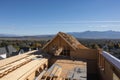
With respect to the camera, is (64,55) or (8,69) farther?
(64,55)

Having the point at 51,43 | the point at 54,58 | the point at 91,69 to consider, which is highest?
the point at 51,43

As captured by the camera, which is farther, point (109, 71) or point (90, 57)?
point (90, 57)

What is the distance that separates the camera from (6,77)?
22.4 feet

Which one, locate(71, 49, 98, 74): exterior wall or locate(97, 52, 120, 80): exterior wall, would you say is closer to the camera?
locate(97, 52, 120, 80): exterior wall

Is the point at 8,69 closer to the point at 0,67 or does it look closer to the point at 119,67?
the point at 0,67

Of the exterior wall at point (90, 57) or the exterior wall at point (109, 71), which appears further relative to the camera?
the exterior wall at point (90, 57)

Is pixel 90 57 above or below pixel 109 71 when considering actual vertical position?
below

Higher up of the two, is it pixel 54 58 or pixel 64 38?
pixel 64 38

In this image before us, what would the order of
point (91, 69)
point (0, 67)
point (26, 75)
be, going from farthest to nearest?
point (91, 69) → point (0, 67) → point (26, 75)

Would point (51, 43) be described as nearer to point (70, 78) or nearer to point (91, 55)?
point (91, 55)

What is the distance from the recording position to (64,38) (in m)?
14.4

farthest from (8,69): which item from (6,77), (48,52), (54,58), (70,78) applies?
(48,52)

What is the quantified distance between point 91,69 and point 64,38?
319cm

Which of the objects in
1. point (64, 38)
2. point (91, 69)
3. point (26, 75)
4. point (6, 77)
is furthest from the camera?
point (64, 38)
